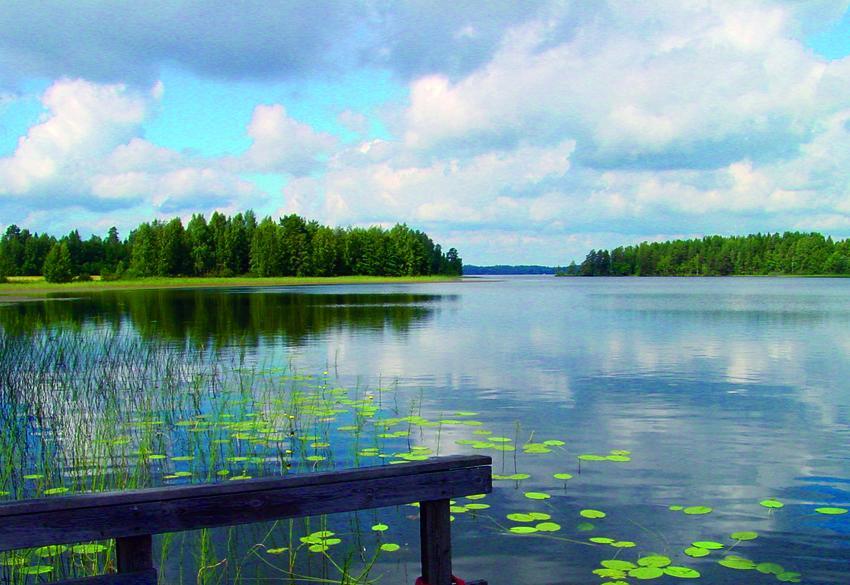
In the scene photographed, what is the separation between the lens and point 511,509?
9.62 metres

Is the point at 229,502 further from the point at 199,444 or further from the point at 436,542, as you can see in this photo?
the point at 199,444

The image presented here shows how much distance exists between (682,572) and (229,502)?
5276mm

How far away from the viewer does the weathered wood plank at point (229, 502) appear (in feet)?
13.3

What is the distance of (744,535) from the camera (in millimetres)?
8672

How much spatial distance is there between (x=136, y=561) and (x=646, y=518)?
6.78 meters

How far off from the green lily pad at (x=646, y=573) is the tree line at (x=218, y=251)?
473 feet

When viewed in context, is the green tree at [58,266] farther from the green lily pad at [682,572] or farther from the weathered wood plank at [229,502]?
the weathered wood plank at [229,502]

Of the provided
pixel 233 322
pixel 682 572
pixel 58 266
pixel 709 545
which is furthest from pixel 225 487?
pixel 58 266

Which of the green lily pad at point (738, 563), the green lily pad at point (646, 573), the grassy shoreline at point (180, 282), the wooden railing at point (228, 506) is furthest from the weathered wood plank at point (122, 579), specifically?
the grassy shoreline at point (180, 282)

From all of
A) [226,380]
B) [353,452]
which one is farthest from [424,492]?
[226,380]

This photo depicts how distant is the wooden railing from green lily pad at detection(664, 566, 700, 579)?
3.46m

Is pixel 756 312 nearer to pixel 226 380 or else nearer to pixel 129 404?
pixel 226 380

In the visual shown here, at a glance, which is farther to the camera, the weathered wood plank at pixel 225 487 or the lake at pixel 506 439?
the lake at pixel 506 439

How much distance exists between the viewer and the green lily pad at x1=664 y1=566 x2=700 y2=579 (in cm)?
758
